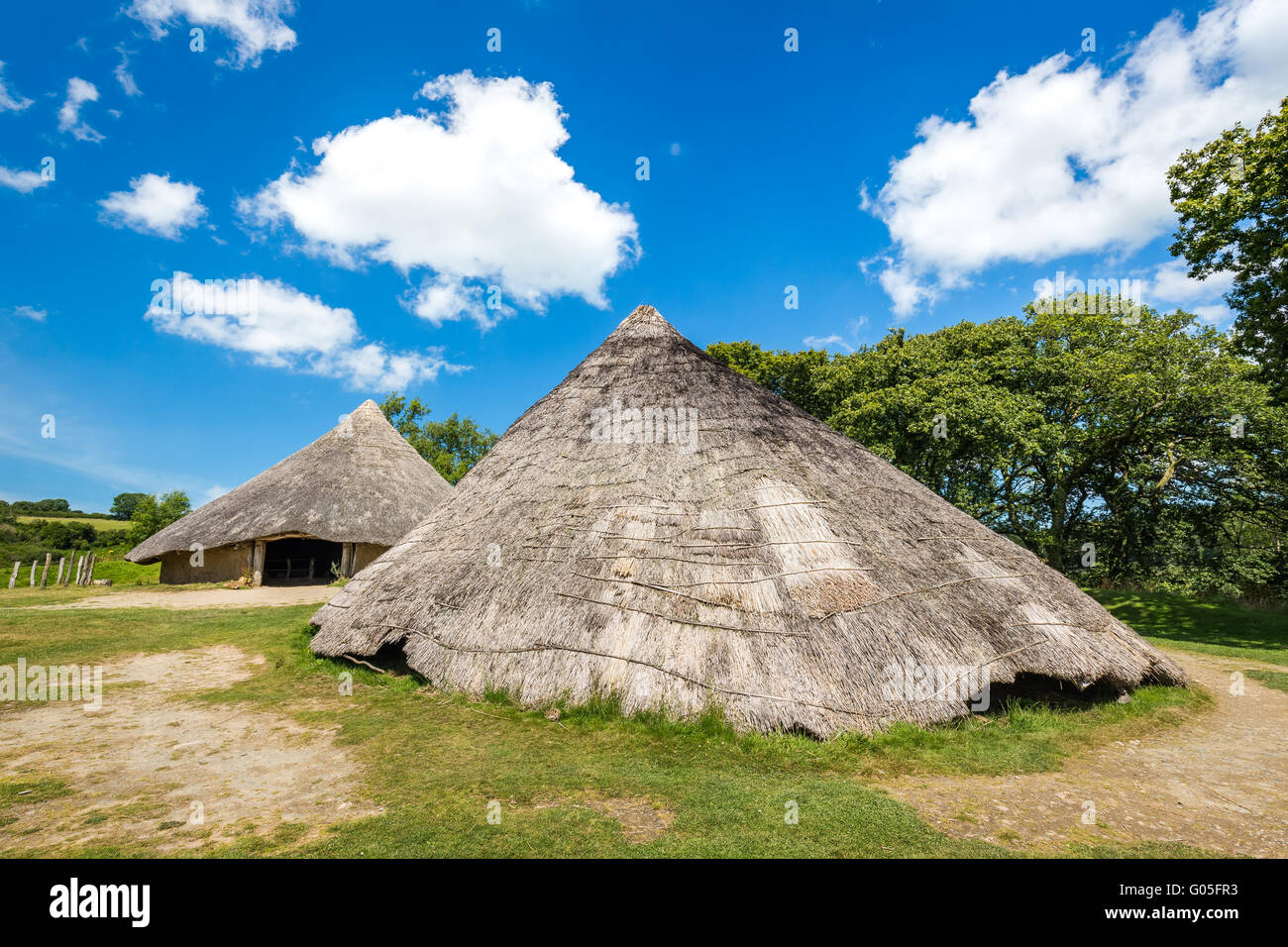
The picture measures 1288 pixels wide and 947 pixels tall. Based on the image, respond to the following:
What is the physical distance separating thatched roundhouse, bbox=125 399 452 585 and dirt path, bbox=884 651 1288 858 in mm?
19783

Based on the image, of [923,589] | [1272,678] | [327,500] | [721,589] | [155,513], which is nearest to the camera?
[721,589]

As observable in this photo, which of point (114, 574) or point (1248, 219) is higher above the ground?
point (1248, 219)

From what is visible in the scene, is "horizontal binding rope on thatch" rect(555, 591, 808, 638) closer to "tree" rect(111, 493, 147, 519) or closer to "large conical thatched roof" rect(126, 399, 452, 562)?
"large conical thatched roof" rect(126, 399, 452, 562)

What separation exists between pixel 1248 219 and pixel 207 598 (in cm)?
3203

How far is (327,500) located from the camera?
23.9 m

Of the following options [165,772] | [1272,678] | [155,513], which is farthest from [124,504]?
[1272,678]

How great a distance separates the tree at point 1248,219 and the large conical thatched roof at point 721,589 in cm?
1106

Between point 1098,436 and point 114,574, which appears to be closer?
point 1098,436

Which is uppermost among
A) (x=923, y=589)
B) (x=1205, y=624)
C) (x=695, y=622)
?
(x=923, y=589)

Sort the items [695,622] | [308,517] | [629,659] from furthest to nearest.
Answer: [308,517] → [695,622] → [629,659]

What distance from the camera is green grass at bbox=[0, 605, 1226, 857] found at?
4.41m

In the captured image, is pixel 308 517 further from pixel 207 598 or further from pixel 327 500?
pixel 207 598

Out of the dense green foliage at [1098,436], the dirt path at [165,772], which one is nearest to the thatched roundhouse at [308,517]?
the dirt path at [165,772]
